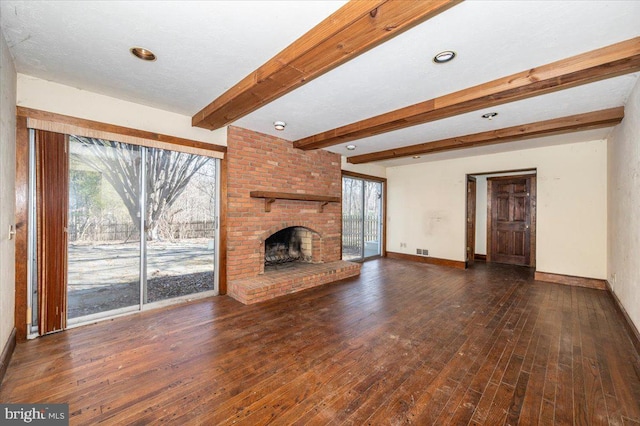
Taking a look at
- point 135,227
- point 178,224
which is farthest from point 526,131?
point 135,227

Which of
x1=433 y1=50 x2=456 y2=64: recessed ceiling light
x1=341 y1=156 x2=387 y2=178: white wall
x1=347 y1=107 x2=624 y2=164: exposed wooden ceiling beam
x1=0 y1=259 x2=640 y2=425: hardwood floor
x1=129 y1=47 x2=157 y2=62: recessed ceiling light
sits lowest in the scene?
x1=0 y1=259 x2=640 y2=425: hardwood floor

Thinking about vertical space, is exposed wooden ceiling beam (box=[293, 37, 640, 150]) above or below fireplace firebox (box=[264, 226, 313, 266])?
above

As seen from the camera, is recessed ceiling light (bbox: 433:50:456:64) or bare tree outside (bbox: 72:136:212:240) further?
bare tree outside (bbox: 72:136:212:240)

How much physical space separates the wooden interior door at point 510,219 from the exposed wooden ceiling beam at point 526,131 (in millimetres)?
2691

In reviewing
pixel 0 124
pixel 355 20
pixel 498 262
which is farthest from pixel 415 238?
pixel 0 124

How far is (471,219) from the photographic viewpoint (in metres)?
6.43

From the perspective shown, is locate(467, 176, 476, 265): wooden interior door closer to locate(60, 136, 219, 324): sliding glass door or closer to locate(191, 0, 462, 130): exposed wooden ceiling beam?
locate(191, 0, 462, 130): exposed wooden ceiling beam

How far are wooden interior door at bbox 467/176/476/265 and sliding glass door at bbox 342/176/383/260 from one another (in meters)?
2.08

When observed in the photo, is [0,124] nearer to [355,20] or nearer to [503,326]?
[355,20]

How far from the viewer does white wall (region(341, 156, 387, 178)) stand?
5.91 m

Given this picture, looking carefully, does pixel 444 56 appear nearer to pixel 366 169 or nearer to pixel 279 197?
pixel 279 197

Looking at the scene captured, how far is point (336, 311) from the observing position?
127 inches

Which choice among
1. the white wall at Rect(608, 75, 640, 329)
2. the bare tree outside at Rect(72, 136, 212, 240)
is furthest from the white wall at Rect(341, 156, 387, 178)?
the white wall at Rect(608, 75, 640, 329)

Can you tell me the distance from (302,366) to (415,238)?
5.23m
